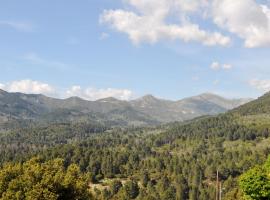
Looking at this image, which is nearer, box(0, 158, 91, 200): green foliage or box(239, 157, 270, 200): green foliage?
box(0, 158, 91, 200): green foliage

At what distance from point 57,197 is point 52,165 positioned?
9.67 metres

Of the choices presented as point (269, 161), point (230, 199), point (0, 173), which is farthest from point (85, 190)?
point (230, 199)

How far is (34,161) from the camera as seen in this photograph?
236ft

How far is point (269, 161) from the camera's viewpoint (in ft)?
300

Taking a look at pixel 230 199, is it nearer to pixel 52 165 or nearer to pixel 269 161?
pixel 269 161

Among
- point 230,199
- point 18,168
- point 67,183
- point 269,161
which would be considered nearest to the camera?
point 67,183

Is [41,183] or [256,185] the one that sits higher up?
[41,183]

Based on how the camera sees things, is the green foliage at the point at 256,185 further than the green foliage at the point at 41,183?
Yes

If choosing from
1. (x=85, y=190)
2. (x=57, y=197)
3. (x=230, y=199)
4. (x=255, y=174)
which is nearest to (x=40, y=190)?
(x=57, y=197)

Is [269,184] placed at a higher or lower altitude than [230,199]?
higher

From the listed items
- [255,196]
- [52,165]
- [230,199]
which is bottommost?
[230,199]

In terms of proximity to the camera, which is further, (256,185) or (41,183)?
(256,185)

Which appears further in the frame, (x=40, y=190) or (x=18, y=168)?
(x=18, y=168)

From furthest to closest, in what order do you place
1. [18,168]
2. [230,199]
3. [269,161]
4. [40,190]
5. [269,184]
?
1. [230,199]
2. [269,161]
3. [269,184]
4. [18,168]
5. [40,190]
